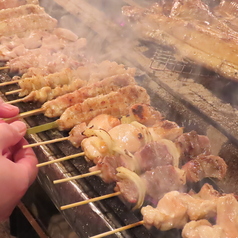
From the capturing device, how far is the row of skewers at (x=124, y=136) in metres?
2.77

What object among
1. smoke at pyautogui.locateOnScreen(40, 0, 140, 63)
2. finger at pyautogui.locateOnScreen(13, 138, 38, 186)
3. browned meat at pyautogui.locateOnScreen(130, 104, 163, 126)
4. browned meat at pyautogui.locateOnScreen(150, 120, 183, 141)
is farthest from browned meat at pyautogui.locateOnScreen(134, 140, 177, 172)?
smoke at pyautogui.locateOnScreen(40, 0, 140, 63)

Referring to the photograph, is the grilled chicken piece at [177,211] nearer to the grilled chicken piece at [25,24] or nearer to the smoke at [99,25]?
the smoke at [99,25]

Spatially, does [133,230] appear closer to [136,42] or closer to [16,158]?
[16,158]

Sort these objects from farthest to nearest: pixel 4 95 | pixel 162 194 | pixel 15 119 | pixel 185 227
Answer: pixel 4 95, pixel 15 119, pixel 162 194, pixel 185 227

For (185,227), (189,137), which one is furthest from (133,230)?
(189,137)

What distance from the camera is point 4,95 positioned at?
409 cm

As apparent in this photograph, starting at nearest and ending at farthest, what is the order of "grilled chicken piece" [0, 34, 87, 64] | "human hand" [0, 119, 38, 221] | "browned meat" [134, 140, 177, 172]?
"human hand" [0, 119, 38, 221] < "browned meat" [134, 140, 177, 172] < "grilled chicken piece" [0, 34, 87, 64]

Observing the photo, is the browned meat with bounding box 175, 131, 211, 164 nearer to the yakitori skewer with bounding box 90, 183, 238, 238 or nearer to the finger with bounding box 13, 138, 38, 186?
the yakitori skewer with bounding box 90, 183, 238, 238

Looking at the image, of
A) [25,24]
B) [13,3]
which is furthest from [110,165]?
[13,3]

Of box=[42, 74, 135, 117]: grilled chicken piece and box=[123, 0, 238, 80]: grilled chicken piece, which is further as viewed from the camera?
box=[123, 0, 238, 80]: grilled chicken piece

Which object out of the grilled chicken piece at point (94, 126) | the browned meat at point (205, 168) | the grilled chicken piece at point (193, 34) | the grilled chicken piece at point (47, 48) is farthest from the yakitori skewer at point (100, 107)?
the grilled chicken piece at point (193, 34)

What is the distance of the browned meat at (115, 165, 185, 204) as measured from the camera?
9.46ft

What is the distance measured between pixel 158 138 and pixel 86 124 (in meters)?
0.82

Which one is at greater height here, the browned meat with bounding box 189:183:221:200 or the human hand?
the browned meat with bounding box 189:183:221:200
